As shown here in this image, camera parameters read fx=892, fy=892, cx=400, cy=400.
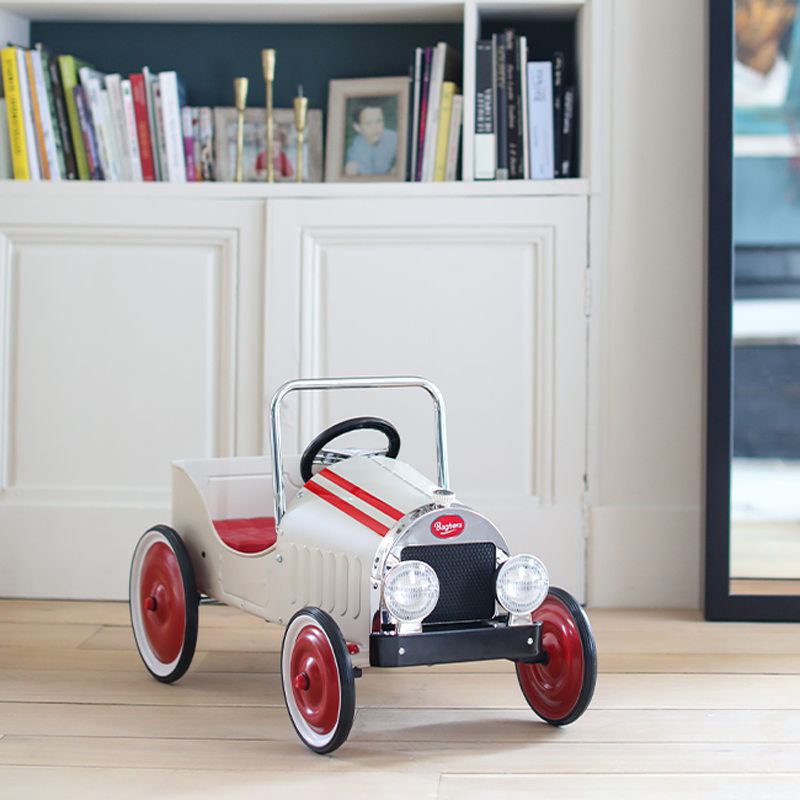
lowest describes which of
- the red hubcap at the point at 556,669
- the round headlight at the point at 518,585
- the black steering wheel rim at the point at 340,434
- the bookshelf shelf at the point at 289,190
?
the red hubcap at the point at 556,669

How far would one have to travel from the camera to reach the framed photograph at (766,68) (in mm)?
2260

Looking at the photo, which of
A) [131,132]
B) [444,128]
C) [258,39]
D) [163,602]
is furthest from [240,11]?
[163,602]

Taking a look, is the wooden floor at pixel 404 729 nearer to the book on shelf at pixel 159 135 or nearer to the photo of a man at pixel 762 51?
the book on shelf at pixel 159 135

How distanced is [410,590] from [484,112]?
1.47 m

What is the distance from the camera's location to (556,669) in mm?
1504

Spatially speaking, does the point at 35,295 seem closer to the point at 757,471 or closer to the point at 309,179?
the point at 309,179

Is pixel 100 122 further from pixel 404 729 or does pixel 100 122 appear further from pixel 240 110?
pixel 404 729

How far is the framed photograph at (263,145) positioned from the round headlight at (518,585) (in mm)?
1494

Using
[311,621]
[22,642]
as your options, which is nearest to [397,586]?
[311,621]

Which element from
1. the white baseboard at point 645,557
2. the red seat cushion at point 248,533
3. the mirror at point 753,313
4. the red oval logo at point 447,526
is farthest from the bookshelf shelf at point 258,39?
the red oval logo at point 447,526

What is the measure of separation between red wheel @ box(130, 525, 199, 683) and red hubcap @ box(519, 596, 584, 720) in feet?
2.12

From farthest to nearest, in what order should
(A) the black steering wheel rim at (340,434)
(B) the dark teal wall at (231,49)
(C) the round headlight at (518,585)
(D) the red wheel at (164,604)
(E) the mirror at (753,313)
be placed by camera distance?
(B) the dark teal wall at (231,49) → (E) the mirror at (753,313) → (D) the red wheel at (164,604) → (A) the black steering wheel rim at (340,434) → (C) the round headlight at (518,585)

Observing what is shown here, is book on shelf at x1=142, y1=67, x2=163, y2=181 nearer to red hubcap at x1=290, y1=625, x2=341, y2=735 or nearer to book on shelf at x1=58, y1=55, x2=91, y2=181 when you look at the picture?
book on shelf at x1=58, y1=55, x2=91, y2=181

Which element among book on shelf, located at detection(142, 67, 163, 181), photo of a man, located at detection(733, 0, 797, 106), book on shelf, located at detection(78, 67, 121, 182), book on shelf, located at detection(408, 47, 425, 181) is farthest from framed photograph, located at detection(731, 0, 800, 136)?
book on shelf, located at detection(78, 67, 121, 182)
